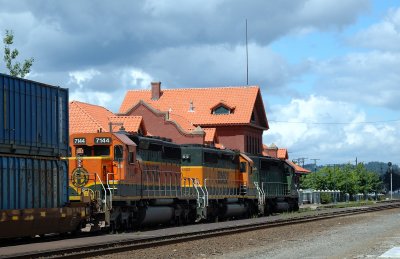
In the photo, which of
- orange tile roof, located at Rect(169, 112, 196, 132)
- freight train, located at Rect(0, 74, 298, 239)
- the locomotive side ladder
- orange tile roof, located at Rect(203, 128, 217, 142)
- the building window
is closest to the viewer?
freight train, located at Rect(0, 74, 298, 239)

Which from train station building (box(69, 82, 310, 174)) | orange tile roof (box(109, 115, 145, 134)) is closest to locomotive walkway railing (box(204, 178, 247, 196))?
orange tile roof (box(109, 115, 145, 134))

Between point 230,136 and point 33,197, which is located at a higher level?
point 230,136

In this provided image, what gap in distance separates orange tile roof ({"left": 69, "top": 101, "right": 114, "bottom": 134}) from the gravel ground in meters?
30.7

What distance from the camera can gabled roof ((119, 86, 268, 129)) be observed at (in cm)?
8000

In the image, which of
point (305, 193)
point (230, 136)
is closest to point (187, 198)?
point (230, 136)

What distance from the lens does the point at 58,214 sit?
24.1 m

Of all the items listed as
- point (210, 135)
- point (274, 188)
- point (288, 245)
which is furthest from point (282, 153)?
point (288, 245)

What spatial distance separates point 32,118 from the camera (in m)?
24.1

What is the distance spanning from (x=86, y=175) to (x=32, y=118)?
430 centimetres

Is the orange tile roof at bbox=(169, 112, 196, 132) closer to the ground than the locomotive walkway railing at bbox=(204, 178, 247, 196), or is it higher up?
higher up

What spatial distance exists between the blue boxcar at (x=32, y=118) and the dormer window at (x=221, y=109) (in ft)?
179

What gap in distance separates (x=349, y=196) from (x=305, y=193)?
3076 centimetres

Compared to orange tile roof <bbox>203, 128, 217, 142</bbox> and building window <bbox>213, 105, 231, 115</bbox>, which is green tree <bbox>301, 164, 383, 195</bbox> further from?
orange tile roof <bbox>203, 128, 217, 142</bbox>

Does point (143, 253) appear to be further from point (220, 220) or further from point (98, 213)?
point (220, 220)
